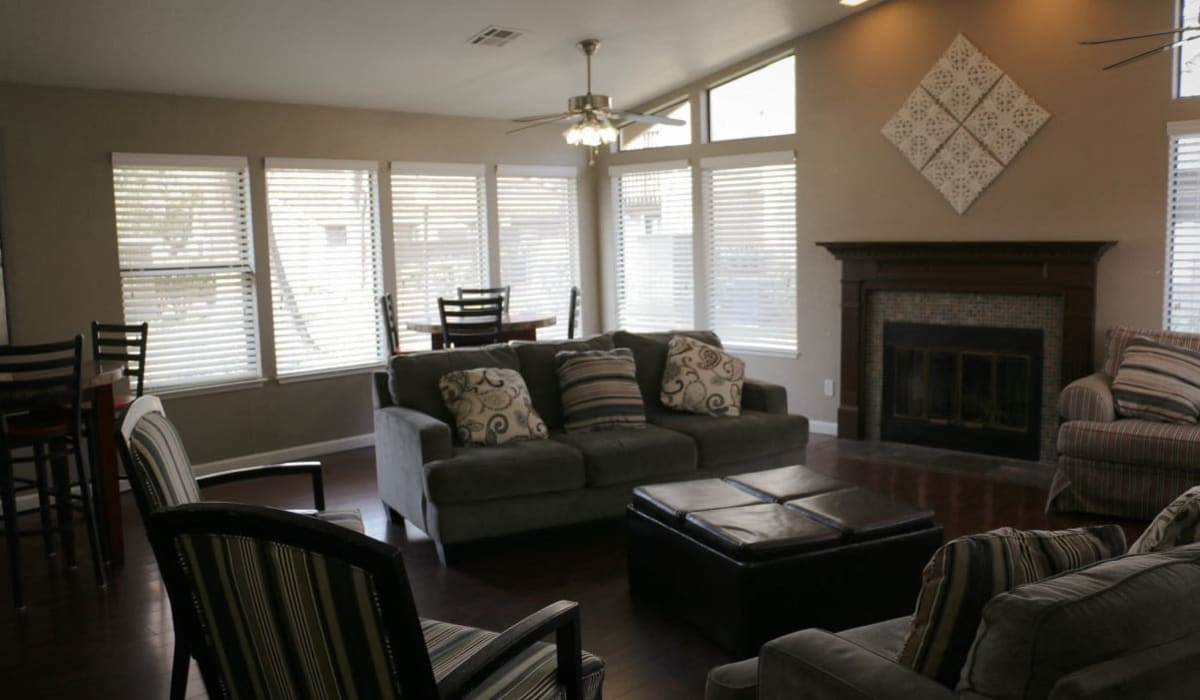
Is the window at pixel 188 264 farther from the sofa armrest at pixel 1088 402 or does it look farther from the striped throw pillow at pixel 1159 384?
the striped throw pillow at pixel 1159 384

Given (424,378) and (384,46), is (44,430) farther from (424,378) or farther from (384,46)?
(384,46)

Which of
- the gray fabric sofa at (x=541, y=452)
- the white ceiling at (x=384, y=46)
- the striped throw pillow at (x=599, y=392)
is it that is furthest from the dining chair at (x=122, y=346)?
the striped throw pillow at (x=599, y=392)

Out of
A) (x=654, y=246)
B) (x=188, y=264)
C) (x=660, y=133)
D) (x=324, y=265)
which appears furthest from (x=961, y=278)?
(x=188, y=264)

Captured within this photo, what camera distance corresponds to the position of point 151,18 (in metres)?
4.73

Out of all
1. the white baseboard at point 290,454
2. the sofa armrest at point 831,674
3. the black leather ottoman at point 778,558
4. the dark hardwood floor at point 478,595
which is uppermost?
the sofa armrest at point 831,674

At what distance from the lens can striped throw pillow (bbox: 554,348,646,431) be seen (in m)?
4.88

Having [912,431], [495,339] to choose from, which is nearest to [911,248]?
[912,431]

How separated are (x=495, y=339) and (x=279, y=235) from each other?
1.63 meters

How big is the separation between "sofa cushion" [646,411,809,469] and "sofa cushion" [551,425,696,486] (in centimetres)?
10

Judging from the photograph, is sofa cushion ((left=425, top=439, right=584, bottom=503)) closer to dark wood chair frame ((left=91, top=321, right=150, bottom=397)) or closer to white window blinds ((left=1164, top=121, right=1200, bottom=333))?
dark wood chair frame ((left=91, top=321, right=150, bottom=397))

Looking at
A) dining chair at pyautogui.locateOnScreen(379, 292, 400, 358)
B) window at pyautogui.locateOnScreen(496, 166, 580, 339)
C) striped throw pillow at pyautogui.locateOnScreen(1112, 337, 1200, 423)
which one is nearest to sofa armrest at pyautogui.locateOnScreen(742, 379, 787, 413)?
striped throw pillow at pyautogui.locateOnScreen(1112, 337, 1200, 423)

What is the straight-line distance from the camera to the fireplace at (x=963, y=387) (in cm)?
598

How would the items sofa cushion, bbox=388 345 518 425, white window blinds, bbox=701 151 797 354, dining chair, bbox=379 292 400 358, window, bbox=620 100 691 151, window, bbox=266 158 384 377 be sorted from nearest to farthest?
sofa cushion, bbox=388 345 518 425, window, bbox=266 158 384 377, dining chair, bbox=379 292 400 358, white window blinds, bbox=701 151 797 354, window, bbox=620 100 691 151

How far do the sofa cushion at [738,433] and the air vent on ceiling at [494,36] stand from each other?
8.05 ft
